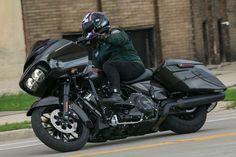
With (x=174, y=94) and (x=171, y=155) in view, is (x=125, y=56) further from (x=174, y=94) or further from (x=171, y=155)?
(x=171, y=155)

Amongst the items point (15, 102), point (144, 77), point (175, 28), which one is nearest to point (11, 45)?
point (15, 102)

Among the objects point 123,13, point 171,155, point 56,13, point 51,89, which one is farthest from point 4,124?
point 123,13

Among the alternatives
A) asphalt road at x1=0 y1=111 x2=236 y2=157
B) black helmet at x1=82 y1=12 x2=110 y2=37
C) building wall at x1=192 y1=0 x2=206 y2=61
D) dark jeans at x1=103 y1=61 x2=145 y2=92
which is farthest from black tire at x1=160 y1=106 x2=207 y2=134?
building wall at x1=192 y1=0 x2=206 y2=61

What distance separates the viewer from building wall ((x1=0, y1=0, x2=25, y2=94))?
60.2ft

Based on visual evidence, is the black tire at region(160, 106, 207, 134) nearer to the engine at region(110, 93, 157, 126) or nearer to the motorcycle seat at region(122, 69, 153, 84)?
the engine at region(110, 93, 157, 126)

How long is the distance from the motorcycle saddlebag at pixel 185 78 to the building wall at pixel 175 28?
11157mm

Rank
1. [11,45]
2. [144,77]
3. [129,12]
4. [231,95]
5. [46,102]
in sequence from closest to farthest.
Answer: [46,102], [144,77], [231,95], [11,45], [129,12]

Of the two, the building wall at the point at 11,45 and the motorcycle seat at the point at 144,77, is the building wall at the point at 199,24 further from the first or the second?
the motorcycle seat at the point at 144,77

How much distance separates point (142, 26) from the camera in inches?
822

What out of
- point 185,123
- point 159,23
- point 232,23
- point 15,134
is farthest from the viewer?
point 232,23

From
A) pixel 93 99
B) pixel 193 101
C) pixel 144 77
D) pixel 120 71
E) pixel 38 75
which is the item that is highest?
pixel 38 75

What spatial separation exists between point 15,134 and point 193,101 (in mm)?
3827

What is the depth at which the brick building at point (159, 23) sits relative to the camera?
19297 mm

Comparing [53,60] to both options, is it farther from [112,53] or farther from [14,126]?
[14,126]
